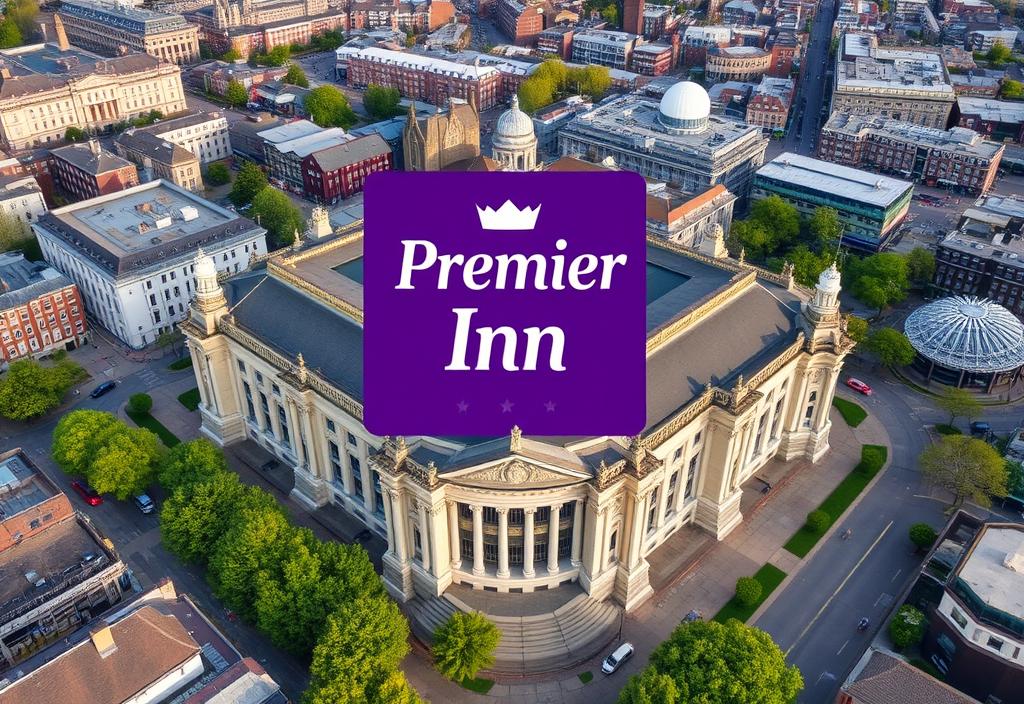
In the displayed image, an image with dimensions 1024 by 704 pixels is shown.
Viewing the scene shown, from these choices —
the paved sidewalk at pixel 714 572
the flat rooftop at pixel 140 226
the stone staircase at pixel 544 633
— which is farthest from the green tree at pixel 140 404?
the paved sidewalk at pixel 714 572

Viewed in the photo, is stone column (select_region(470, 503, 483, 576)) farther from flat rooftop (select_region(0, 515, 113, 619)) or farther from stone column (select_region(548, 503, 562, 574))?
flat rooftop (select_region(0, 515, 113, 619))

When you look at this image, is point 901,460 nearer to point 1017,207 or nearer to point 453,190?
point 1017,207

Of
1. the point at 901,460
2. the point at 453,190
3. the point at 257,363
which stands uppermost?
the point at 453,190

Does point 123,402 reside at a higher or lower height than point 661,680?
lower

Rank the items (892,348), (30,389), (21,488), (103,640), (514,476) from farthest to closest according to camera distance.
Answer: (892,348) < (30,389) < (21,488) < (514,476) < (103,640)

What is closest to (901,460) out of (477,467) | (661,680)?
(661,680)

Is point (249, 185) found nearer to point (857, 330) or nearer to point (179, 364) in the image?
point (179, 364)

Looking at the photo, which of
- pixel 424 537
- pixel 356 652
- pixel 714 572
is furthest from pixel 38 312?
pixel 714 572

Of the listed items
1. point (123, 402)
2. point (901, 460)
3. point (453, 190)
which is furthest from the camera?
point (123, 402)
